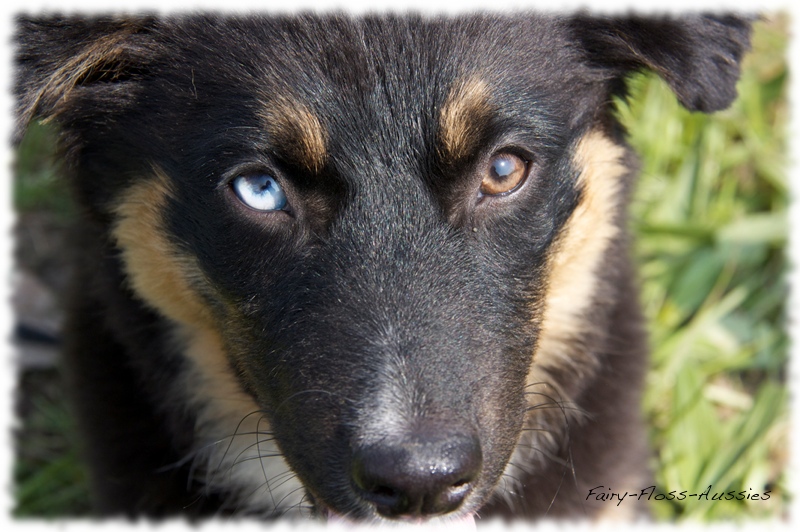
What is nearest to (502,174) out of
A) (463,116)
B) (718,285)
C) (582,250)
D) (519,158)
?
(519,158)

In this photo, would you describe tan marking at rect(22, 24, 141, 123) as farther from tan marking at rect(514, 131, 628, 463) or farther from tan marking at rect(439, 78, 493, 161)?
tan marking at rect(514, 131, 628, 463)

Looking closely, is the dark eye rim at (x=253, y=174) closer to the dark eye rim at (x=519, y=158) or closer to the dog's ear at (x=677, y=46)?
the dark eye rim at (x=519, y=158)

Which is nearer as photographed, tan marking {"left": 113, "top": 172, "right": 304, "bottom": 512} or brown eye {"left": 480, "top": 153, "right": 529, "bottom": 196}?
brown eye {"left": 480, "top": 153, "right": 529, "bottom": 196}

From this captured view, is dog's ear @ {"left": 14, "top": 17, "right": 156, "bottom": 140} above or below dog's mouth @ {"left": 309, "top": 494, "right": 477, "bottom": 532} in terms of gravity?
above

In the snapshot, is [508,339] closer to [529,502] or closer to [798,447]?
[529,502]

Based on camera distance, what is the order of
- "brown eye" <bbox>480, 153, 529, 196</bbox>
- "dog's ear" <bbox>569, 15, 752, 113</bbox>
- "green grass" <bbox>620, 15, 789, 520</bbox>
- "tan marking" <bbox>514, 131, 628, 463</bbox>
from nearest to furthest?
1. "brown eye" <bbox>480, 153, 529, 196</bbox>
2. "dog's ear" <bbox>569, 15, 752, 113</bbox>
3. "tan marking" <bbox>514, 131, 628, 463</bbox>
4. "green grass" <bbox>620, 15, 789, 520</bbox>

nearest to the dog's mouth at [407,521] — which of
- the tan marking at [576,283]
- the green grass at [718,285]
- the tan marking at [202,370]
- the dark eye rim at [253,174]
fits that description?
the tan marking at [202,370]

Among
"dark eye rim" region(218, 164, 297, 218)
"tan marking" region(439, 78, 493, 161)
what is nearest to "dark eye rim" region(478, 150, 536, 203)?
"tan marking" region(439, 78, 493, 161)
